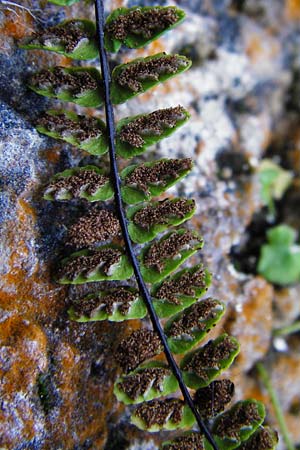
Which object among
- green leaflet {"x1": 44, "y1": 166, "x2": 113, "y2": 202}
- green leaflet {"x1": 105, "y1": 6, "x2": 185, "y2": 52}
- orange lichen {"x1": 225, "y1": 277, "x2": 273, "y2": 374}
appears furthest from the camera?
orange lichen {"x1": 225, "y1": 277, "x2": 273, "y2": 374}

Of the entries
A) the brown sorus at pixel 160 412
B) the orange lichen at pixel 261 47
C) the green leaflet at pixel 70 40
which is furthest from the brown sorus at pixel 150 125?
the orange lichen at pixel 261 47

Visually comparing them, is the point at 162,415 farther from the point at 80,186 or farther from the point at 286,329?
Result: the point at 286,329

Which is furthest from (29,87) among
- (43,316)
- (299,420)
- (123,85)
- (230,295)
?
(299,420)

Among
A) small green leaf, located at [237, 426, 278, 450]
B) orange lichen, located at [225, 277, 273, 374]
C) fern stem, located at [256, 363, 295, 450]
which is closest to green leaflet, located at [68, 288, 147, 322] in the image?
small green leaf, located at [237, 426, 278, 450]

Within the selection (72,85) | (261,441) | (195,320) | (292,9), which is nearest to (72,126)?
(72,85)

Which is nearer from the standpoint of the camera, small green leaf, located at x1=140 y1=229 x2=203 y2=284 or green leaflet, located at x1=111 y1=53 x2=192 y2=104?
green leaflet, located at x1=111 y1=53 x2=192 y2=104

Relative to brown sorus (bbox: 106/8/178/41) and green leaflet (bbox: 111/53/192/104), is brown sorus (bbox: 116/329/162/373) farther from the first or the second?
brown sorus (bbox: 106/8/178/41)
